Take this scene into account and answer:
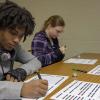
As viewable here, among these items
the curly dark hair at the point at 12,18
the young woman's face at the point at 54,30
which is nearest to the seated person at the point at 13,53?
the curly dark hair at the point at 12,18

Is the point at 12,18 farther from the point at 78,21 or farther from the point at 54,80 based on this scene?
the point at 78,21

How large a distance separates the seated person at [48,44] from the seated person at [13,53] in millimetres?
785

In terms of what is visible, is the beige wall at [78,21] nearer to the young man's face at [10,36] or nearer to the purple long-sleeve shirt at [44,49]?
the purple long-sleeve shirt at [44,49]

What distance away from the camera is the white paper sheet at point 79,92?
1190 mm

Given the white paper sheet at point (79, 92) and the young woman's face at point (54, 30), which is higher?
the young woman's face at point (54, 30)

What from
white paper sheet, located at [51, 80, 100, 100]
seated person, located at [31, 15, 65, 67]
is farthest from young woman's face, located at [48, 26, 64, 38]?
white paper sheet, located at [51, 80, 100, 100]

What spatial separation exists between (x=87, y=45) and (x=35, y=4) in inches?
47.2

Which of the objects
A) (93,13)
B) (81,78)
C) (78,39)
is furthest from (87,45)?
(81,78)

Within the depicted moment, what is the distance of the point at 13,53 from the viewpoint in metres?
1.66

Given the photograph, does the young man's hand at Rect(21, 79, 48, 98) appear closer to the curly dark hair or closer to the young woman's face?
the curly dark hair

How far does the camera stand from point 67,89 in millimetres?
1334

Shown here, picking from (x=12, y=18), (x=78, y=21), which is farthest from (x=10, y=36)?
(x=78, y=21)

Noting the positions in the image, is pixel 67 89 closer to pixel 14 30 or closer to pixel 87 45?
pixel 14 30

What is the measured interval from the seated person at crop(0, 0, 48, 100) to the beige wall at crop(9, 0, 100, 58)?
7.25 feet
